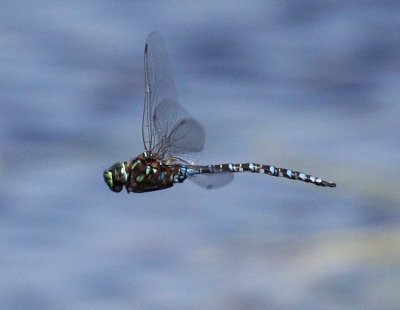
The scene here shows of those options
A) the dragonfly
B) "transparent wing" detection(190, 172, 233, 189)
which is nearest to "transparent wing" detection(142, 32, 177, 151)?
the dragonfly

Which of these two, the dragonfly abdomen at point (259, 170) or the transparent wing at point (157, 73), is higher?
the transparent wing at point (157, 73)

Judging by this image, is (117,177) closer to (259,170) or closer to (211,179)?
(211,179)

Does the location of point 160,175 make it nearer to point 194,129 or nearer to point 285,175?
point 194,129

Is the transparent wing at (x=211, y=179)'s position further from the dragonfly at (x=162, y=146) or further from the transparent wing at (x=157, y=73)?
the transparent wing at (x=157, y=73)

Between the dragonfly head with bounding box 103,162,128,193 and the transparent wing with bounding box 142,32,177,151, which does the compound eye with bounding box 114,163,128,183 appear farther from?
the transparent wing with bounding box 142,32,177,151

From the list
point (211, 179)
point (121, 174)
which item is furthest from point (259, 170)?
point (121, 174)

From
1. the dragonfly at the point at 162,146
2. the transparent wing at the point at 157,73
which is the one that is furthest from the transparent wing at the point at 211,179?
the transparent wing at the point at 157,73

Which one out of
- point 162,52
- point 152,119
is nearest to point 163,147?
point 152,119
